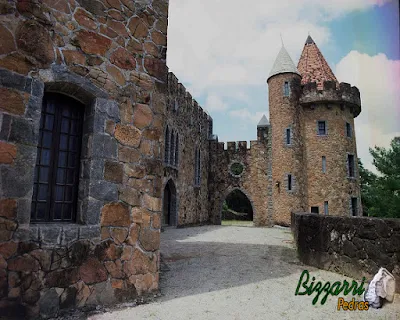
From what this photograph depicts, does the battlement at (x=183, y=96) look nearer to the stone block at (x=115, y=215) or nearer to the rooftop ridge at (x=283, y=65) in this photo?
the rooftop ridge at (x=283, y=65)

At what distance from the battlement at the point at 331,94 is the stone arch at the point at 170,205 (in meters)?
10.4

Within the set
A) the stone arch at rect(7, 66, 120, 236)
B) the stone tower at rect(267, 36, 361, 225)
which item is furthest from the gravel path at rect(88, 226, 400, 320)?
the stone tower at rect(267, 36, 361, 225)

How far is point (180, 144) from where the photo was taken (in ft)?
56.0

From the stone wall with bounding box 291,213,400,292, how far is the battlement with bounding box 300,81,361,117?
48.0 feet

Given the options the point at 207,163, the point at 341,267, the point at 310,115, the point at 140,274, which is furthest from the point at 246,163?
the point at 140,274

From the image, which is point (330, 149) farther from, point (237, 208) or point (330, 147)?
point (237, 208)

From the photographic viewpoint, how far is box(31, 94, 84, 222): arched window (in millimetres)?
3469

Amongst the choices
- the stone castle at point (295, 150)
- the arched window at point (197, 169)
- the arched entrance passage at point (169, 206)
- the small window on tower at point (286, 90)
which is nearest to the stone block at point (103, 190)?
the arched entrance passage at point (169, 206)

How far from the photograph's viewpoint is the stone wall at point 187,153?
15.8 metres

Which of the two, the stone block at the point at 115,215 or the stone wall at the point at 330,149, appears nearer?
the stone block at the point at 115,215

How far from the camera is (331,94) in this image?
1944 centimetres

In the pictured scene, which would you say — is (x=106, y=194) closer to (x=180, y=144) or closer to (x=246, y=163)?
(x=180, y=144)

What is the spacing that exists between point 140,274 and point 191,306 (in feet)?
2.48

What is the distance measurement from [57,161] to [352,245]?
15.8 ft
